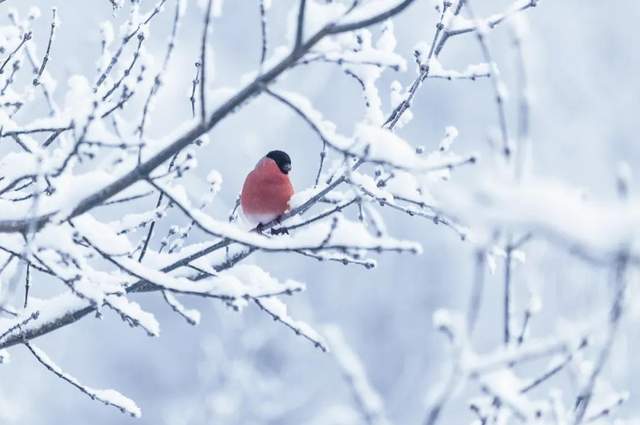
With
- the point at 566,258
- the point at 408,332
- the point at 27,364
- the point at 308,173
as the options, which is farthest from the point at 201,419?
the point at 566,258

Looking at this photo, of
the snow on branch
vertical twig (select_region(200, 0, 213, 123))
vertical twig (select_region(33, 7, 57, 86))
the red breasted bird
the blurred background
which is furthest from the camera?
the blurred background

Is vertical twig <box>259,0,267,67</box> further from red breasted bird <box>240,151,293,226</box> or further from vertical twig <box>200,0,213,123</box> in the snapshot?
red breasted bird <box>240,151,293,226</box>

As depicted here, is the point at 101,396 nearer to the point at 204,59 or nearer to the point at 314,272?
the point at 204,59

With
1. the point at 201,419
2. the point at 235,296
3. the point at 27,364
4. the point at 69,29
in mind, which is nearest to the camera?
the point at 235,296

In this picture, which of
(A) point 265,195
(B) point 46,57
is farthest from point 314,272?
(B) point 46,57

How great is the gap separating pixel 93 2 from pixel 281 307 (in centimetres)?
1640

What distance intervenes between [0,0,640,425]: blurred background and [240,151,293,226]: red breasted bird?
12.5ft

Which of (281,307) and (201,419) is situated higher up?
(201,419)

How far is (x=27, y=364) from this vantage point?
12.4m

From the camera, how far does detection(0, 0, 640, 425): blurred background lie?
11.2m

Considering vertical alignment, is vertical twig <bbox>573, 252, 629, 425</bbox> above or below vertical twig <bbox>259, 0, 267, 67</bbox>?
below

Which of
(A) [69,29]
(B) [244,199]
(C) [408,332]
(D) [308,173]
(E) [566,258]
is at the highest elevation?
(A) [69,29]

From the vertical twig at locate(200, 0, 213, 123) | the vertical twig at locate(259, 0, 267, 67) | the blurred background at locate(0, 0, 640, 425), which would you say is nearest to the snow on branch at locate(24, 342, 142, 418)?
the vertical twig at locate(200, 0, 213, 123)

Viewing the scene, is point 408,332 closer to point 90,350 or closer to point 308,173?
point 308,173
